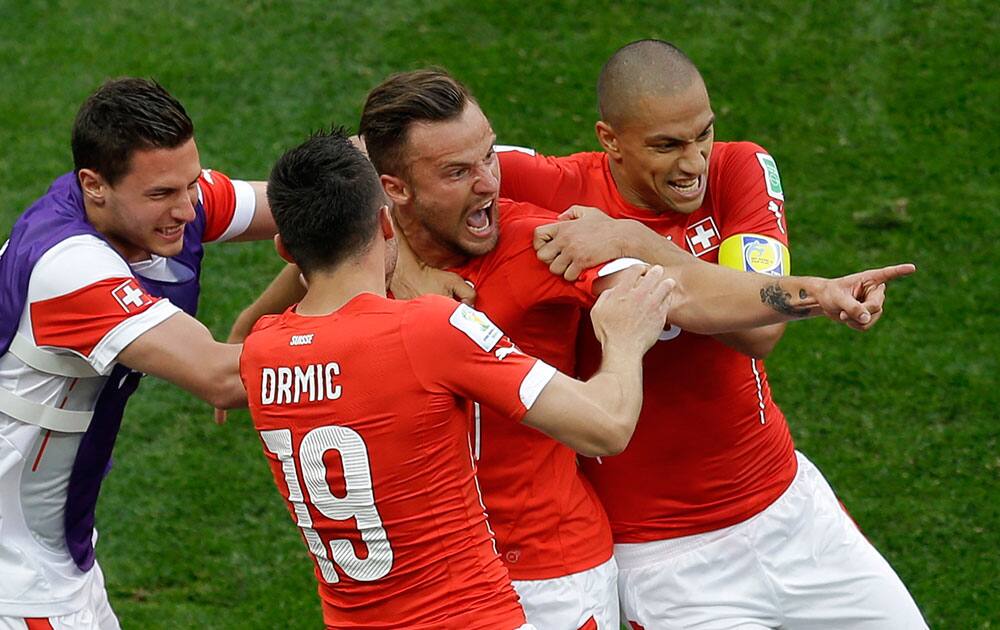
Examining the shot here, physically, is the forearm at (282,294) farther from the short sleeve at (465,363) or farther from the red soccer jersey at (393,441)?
the short sleeve at (465,363)

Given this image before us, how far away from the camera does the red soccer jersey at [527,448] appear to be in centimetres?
453

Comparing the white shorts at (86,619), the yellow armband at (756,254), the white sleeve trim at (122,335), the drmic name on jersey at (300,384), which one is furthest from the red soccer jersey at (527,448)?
the white shorts at (86,619)

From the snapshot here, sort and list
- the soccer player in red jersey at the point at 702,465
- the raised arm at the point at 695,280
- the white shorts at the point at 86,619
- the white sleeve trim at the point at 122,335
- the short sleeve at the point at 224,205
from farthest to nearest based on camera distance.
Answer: the short sleeve at the point at 224,205 → the white shorts at the point at 86,619 → the soccer player in red jersey at the point at 702,465 → the white sleeve trim at the point at 122,335 → the raised arm at the point at 695,280

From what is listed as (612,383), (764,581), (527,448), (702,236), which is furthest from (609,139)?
(764,581)

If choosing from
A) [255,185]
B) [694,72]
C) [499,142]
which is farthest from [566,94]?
[694,72]

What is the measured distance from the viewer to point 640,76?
4766 mm

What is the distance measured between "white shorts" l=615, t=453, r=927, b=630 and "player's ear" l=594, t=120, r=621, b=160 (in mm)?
1282

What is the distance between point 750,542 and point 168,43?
6.22 m

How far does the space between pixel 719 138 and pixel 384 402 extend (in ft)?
17.4

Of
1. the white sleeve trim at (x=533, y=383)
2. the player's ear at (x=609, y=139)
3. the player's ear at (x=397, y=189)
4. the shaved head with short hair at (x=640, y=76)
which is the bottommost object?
the white sleeve trim at (x=533, y=383)

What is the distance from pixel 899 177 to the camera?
8.62m

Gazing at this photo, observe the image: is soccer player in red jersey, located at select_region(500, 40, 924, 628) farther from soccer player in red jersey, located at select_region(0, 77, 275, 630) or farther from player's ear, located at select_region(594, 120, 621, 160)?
soccer player in red jersey, located at select_region(0, 77, 275, 630)

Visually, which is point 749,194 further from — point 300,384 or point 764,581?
point 300,384

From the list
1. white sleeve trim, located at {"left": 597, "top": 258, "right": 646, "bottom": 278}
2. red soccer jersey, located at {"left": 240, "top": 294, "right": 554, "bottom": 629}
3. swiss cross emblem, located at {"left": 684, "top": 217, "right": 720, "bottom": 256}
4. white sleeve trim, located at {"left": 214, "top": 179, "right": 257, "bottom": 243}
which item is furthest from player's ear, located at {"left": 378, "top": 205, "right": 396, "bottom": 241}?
white sleeve trim, located at {"left": 214, "top": 179, "right": 257, "bottom": 243}
